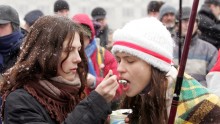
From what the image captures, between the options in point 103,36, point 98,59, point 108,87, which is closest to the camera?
point 108,87

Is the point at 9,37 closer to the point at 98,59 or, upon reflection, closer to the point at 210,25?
the point at 98,59

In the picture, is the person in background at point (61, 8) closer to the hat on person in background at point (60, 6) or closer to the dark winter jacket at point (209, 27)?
the hat on person in background at point (60, 6)

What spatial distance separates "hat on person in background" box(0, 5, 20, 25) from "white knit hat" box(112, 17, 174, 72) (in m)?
2.13

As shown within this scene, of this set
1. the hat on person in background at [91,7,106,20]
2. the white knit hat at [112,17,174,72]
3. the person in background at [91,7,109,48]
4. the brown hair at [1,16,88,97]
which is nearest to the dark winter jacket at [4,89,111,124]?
the brown hair at [1,16,88,97]

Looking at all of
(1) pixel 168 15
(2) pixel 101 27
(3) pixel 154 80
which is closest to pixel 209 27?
(1) pixel 168 15

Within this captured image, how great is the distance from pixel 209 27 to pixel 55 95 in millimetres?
4818

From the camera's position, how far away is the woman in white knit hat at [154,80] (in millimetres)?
3211

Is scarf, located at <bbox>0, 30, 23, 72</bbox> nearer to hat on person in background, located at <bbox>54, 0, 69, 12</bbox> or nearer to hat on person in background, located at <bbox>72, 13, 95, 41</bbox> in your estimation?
hat on person in background, located at <bbox>72, 13, 95, 41</bbox>

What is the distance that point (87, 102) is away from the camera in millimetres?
3152

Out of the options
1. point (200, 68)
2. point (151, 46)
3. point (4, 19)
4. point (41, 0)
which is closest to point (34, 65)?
point (151, 46)

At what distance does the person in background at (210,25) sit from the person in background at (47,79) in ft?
14.9

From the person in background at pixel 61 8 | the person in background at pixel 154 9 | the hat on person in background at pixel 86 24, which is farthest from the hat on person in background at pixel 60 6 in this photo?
the hat on person in background at pixel 86 24

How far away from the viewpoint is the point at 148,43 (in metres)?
3.31

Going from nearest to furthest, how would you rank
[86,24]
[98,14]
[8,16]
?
[8,16] → [86,24] → [98,14]
